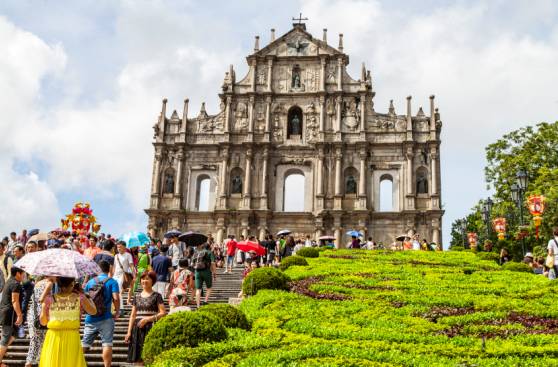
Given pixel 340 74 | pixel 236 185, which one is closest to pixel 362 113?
pixel 340 74

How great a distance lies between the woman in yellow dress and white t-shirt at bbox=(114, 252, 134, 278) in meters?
5.54

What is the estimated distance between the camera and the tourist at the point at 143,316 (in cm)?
981

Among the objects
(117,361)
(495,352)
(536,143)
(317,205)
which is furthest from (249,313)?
(536,143)

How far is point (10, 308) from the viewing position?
34.6 feet

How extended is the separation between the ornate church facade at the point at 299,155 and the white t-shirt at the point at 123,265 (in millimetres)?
25706

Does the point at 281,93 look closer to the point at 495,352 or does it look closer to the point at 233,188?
the point at 233,188

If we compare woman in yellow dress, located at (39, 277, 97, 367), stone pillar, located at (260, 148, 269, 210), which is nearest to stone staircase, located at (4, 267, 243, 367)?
woman in yellow dress, located at (39, 277, 97, 367)

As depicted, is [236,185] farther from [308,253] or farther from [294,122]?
[308,253]

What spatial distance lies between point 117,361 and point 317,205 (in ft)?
96.3

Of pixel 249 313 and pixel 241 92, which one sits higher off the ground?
pixel 241 92

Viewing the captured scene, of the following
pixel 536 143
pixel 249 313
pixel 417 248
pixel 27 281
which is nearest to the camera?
pixel 27 281

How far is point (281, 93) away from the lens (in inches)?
1692

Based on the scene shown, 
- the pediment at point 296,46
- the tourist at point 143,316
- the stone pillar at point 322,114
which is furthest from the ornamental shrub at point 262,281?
the pediment at point 296,46

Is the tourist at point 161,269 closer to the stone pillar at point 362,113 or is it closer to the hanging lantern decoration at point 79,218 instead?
the hanging lantern decoration at point 79,218
